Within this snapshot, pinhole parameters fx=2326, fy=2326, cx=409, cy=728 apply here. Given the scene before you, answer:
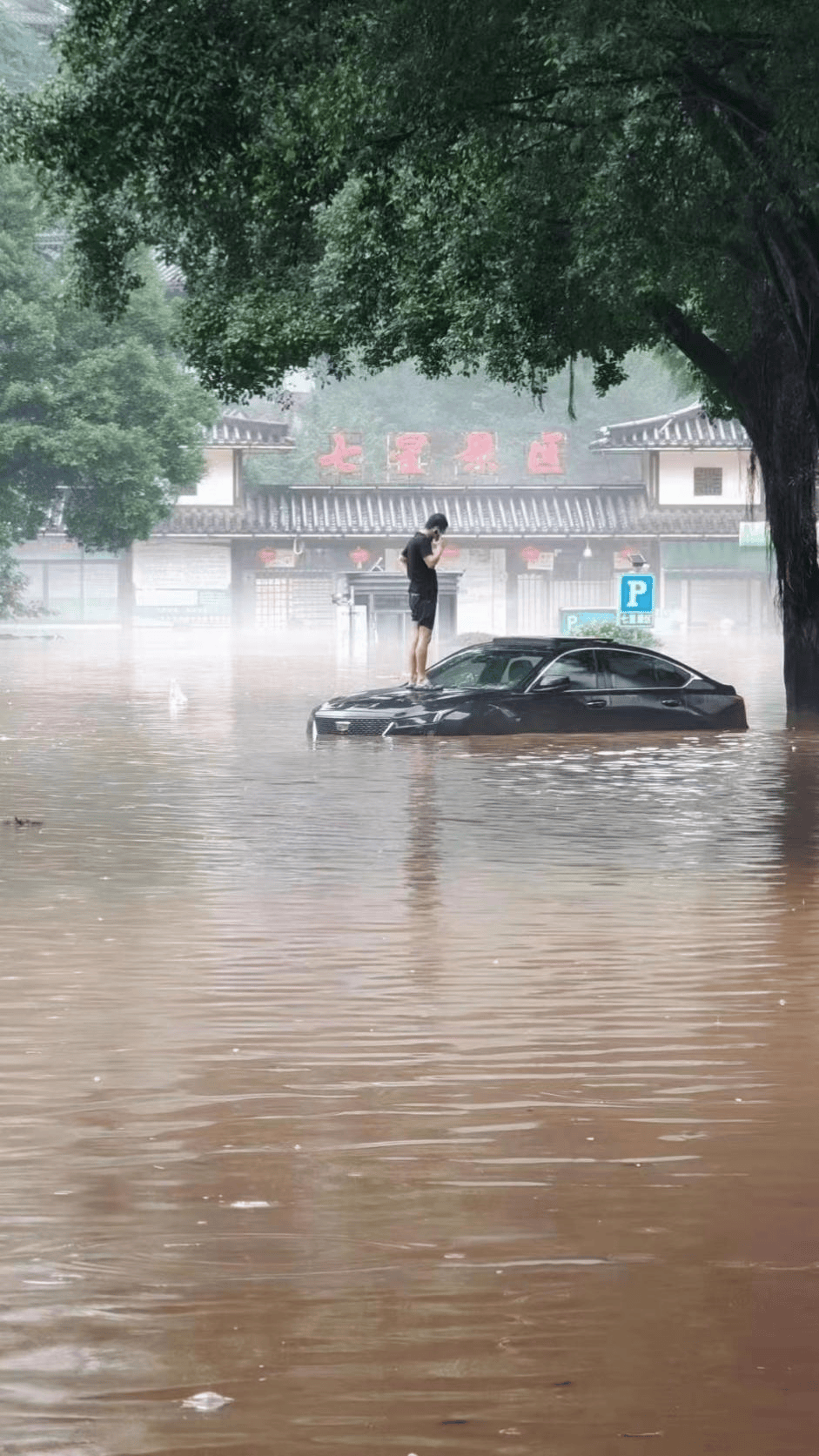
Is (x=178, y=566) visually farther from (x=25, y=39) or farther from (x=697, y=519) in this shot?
(x=25, y=39)

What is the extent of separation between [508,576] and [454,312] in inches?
2243

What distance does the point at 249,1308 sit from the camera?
203 inches

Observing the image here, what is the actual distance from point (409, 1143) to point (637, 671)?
20.0 m

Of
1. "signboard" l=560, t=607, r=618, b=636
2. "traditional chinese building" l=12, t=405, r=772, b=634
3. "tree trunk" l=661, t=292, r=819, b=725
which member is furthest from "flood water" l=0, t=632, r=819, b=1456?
"traditional chinese building" l=12, t=405, r=772, b=634

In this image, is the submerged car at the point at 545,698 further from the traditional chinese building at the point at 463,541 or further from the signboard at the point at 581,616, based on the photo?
the traditional chinese building at the point at 463,541

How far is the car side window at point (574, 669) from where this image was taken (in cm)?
2622

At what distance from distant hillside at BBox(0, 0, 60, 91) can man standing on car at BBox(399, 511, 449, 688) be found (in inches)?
2600

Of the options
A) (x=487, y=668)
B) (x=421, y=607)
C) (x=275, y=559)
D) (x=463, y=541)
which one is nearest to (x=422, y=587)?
(x=421, y=607)

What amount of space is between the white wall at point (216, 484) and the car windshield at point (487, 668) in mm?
54189

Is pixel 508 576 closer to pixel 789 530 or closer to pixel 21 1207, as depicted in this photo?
pixel 789 530

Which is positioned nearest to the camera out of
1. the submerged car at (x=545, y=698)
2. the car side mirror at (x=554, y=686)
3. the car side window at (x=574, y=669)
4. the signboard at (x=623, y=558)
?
the submerged car at (x=545, y=698)

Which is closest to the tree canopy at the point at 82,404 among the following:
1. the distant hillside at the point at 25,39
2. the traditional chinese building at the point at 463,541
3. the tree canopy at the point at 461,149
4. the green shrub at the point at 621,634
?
the traditional chinese building at the point at 463,541

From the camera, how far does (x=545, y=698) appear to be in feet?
85.3

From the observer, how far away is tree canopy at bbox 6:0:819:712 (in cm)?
1794
